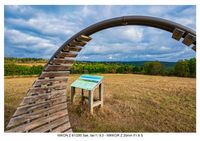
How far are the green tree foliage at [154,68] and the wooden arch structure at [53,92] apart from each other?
8112 millimetres

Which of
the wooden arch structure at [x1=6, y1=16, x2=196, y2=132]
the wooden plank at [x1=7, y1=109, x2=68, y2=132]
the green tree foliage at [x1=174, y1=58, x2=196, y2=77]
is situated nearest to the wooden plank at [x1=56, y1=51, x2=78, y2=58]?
the wooden arch structure at [x1=6, y1=16, x2=196, y2=132]

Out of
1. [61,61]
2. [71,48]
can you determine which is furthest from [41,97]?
[71,48]

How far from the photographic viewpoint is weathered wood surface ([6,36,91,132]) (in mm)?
3074

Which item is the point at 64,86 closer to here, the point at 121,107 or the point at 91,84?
the point at 91,84

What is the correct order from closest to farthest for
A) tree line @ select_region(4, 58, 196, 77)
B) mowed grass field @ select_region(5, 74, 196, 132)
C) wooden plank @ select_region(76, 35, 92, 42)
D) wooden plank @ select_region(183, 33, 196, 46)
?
wooden plank @ select_region(183, 33, 196, 46)
wooden plank @ select_region(76, 35, 92, 42)
mowed grass field @ select_region(5, 74, 196, 132)
tree line @ select_region(4, 58, 196, 77)

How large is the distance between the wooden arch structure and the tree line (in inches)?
232

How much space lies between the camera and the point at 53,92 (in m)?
3.50

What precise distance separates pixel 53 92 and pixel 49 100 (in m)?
0.14

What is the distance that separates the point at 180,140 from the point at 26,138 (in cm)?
271

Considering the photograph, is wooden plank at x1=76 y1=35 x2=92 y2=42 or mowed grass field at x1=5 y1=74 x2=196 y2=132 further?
mowed grass field at x1=5 y1=74 x2=196 y2=132

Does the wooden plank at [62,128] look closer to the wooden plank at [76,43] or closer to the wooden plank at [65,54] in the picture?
→ the wooden plank at [65,54]

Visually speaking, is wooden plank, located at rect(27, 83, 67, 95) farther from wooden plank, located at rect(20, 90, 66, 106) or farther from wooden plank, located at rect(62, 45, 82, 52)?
wooden plank, located at rect(62, 45, 82, 52)

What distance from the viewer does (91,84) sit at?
5438mm

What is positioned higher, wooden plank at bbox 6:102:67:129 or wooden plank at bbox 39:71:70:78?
wooden plank at bbox 39:71:70:78
